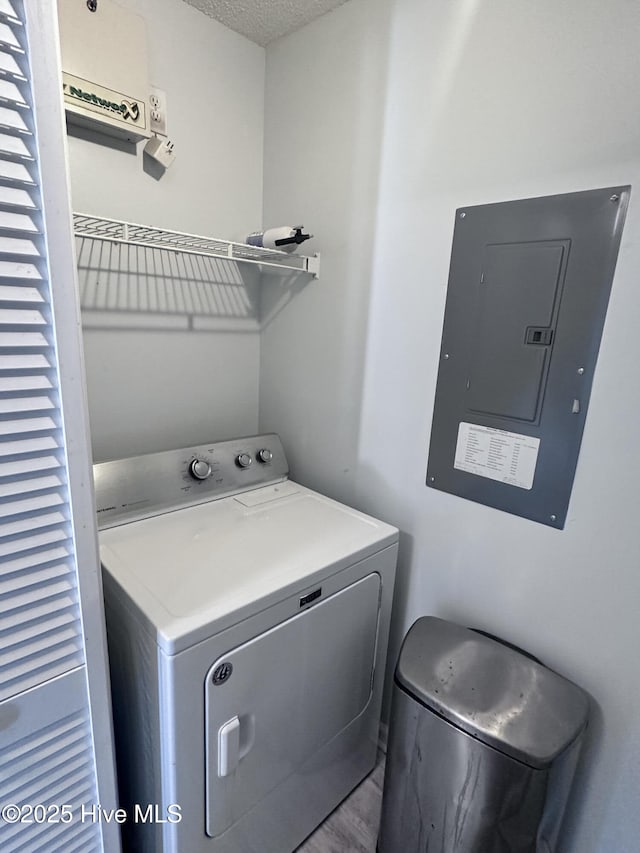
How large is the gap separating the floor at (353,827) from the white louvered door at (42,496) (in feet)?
2.65

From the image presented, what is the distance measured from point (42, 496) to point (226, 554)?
0.55m

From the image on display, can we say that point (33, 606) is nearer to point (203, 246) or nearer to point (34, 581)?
point (34, 581)

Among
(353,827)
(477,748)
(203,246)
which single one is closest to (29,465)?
(477,748)

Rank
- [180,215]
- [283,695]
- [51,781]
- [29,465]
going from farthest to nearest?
[180,215] → [283,695] → [51,781] → [29,465]

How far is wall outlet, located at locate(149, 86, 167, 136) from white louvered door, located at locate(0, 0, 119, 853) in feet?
3.07

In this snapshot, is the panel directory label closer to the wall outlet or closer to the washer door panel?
the washer door panel

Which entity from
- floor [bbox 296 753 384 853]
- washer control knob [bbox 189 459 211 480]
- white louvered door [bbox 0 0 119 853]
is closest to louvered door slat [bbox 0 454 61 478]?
white louvered door [bbox 0 0 119 853]

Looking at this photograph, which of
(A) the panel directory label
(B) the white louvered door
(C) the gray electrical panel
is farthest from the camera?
(A) the panel directory label

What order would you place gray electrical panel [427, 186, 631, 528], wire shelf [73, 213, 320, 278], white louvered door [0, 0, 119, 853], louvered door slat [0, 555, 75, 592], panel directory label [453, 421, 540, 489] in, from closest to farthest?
1. white louvered door [0, 0, 119, 853]
2. louvered door slat [0, 555, 75, 592]
3. gray electrical panel [427, 186, 631, 528]
4. panel directory label [453, 421, 540, 489]
5. wire shelf [73, 213, 320, 278]

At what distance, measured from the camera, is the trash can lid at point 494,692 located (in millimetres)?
993

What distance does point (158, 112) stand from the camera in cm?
148

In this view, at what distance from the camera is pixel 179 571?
1.14 metres

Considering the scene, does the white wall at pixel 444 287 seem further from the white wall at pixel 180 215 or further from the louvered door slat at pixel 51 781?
the louvered door slat at pixel 51 781

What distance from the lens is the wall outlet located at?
1.46 m
